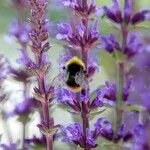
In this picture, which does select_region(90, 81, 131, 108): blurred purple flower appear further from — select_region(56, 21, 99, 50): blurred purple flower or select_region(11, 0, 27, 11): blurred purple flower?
select_region(11, 0, 27, 11): blurred purple flower

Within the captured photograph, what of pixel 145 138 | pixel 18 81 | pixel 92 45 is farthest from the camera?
pixel 18 81

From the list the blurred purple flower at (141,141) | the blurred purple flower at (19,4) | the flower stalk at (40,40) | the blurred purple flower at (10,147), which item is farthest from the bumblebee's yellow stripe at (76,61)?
the blurred purple flower at (19,4)

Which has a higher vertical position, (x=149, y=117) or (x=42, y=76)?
(x=42, y=76)

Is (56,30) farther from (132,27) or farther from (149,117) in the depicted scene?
(149,117)

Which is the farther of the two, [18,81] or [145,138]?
[18,81]

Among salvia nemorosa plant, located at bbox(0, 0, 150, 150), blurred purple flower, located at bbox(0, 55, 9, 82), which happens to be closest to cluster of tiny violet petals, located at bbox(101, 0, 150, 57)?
salvia nemorosa plant, located at bbox(0, 0, 150, 150)

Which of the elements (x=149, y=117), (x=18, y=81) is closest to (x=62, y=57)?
(x=149, y=117)

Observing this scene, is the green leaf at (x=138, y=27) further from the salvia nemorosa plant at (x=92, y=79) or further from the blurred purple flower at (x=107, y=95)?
the blurred purple flower at (x=107, y=95)
